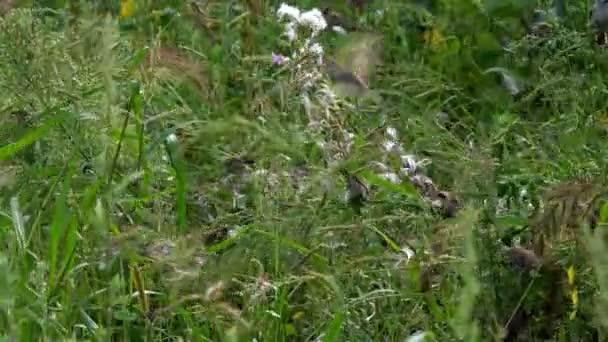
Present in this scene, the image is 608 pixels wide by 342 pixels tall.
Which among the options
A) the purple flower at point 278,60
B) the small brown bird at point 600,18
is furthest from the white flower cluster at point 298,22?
the small brown bird at point 600,18

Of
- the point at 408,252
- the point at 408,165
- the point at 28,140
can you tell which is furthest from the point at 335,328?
the point at 28,140

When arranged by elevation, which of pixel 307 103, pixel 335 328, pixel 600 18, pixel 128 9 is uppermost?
pixel 600 18

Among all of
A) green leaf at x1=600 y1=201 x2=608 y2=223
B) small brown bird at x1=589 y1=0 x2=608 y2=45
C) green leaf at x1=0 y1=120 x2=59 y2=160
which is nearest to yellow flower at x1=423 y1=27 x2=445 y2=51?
small brown bird at x1=589 y1=0 x2=608 y2=45

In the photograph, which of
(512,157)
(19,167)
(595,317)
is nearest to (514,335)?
(595,317)

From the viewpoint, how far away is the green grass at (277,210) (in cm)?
214

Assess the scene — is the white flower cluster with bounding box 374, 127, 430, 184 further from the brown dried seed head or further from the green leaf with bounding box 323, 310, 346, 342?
the green leaf with bounding box 323, 310, 346, 342

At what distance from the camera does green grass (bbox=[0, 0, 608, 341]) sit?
84.4 inches

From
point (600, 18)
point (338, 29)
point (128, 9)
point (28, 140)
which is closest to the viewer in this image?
point (28, 140)

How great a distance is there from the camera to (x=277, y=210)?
2.34 meters

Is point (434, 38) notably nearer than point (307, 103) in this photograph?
No

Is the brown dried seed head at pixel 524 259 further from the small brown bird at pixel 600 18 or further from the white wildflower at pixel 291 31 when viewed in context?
the small brown bird at pixel 600 18

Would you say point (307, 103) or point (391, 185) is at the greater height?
point (307, 103)

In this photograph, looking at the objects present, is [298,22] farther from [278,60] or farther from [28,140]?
[28,140]

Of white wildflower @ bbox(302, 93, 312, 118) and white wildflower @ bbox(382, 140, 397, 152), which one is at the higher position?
white wildflower @ bbox(302, 93, 312, 118)
